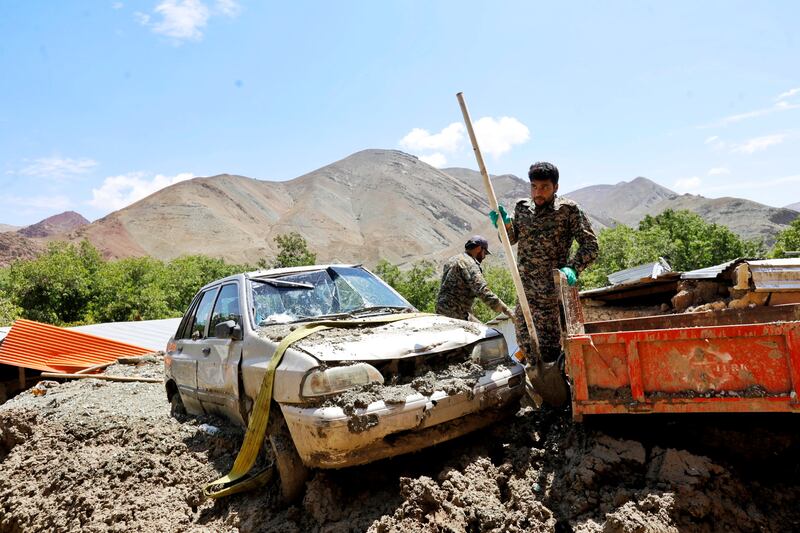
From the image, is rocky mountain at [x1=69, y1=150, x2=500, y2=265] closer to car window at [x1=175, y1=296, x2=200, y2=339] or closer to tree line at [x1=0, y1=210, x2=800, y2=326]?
tree line at [x1=0, y1=210, x2=800, y2=326]

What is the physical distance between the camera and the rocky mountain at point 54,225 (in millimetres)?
158875

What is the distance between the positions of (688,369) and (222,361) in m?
3.47

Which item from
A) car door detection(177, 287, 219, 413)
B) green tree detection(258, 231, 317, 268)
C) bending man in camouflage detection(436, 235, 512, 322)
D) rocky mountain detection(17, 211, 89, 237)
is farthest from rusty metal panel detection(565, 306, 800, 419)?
rocky mountain detection(17, 211, 89, 237)

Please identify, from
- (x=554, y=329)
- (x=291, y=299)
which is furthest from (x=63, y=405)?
(x=554, y=329)

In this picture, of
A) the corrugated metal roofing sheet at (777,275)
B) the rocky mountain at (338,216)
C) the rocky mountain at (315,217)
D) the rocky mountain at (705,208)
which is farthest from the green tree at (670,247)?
the rocky mountain at (315,217)

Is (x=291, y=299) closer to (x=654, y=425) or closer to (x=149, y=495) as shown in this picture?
(x=149, y=495)

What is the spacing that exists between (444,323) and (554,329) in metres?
1.08

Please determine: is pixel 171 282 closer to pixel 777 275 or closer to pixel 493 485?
pixel 777 275

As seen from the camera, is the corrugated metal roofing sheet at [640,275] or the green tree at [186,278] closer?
the corrugated metal roofing sheet at [640,275]

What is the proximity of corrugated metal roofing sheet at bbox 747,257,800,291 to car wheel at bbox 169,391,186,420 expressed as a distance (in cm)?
593

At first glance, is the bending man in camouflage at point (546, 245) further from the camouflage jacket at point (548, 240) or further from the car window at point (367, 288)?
the car window at point (367, 288)

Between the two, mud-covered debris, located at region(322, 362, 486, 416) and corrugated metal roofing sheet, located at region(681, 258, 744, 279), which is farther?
corrugated metal roofing sheet, located at region(681, 258, 744, 279)

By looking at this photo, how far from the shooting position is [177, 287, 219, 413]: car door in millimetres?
5204

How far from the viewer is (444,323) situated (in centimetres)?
436
